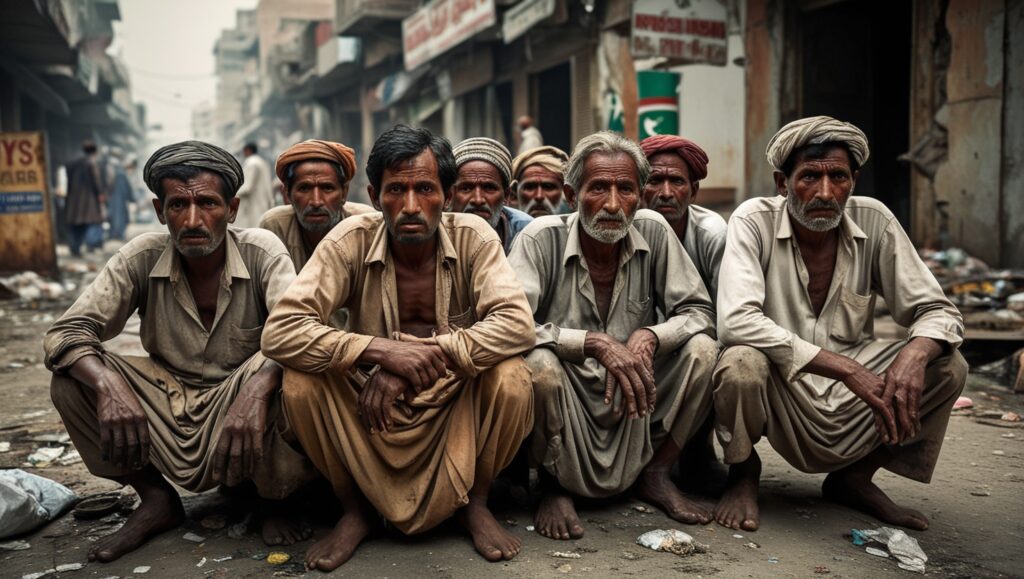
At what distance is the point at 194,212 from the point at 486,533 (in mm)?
1635

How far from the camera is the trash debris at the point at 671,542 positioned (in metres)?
2.96

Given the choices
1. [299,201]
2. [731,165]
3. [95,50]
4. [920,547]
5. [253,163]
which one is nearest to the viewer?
[920,547]

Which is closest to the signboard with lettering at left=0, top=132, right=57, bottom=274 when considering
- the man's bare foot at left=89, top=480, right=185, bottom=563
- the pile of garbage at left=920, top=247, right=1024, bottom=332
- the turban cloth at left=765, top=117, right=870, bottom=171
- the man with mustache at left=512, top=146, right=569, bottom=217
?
the man with mustache at left=512, top=146, right=569, bottom=217

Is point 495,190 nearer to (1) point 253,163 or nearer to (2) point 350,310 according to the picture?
(2) point 350,310

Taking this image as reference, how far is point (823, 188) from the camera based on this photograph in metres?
3.37

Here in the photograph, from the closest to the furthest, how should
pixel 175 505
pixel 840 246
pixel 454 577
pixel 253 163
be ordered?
1. pixel 454 577
2. pixel 175 505
3. pixel 840 246
4. pixel 253 163

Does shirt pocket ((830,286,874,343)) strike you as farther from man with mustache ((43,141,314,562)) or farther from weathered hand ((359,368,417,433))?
man with mustache ((43,141,314,562))

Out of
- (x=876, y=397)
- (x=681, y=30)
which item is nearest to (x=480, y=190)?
(x=876, y=397)

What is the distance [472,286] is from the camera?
3.27 meters

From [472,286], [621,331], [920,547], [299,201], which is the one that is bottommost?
[920,547]

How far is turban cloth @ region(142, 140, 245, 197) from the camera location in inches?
128

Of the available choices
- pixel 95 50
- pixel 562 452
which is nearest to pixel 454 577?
pixel 562 452

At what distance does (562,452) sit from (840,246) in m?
1.43

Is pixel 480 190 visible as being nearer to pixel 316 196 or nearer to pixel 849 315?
pixel 316 196
